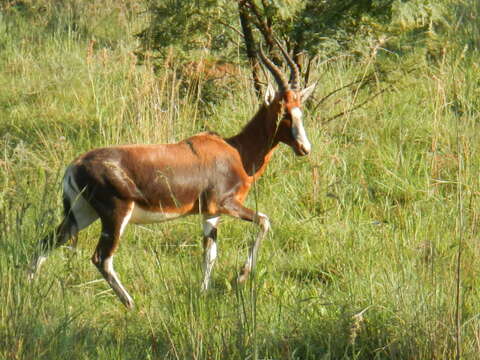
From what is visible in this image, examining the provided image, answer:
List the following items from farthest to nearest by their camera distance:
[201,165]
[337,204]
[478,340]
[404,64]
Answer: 1. [404,64]
2. [337,204]
3. [201,165]
4. [478,340]

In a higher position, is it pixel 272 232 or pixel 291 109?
pixel 291 109

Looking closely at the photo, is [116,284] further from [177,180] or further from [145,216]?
[177,180]

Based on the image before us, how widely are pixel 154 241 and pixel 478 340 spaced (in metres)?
3.06

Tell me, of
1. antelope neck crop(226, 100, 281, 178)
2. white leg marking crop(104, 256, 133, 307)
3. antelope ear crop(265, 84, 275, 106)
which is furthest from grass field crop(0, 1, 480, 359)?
antelope ear crop(265, 84, 275, 106)

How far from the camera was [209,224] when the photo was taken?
659 centimetres

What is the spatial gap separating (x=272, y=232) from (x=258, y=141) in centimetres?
109

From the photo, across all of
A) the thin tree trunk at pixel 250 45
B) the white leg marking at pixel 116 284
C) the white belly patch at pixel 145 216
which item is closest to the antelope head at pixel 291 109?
the white belly patch at pixel 145 216

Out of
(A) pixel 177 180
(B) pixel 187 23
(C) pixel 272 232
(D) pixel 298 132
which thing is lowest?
(C) pixel 272 232

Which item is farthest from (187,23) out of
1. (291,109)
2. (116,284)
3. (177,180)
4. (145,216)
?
(116,284)

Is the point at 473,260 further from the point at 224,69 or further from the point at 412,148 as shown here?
the point at 224,69

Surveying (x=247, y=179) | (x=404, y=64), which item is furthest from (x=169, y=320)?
(x=404, y=64)

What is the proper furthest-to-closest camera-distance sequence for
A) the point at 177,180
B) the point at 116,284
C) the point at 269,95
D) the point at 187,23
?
the point at 187,23, the point at 269,95, the point at 177,180, the point at 116,284

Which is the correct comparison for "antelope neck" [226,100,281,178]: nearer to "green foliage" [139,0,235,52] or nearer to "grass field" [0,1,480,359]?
"grass field" [0,1,480,359]

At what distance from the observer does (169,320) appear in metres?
4.52
